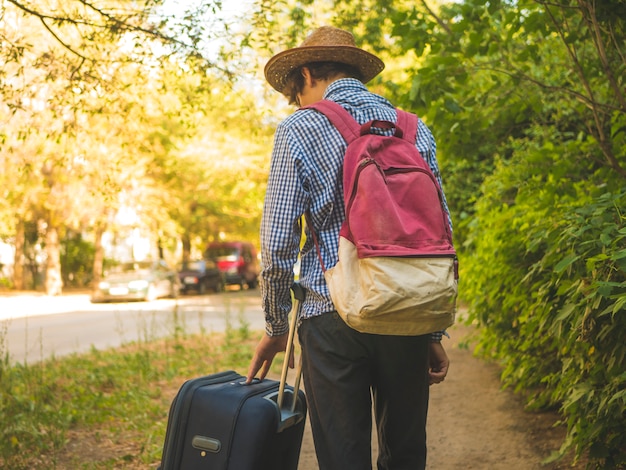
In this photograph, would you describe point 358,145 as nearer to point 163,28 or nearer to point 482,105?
point 482,105

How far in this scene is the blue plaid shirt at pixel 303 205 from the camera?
234cm

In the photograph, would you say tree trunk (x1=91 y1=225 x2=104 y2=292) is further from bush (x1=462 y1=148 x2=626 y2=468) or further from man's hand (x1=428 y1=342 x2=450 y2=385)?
man's hand (x1=428 y1=342 x2=450 y2=385)

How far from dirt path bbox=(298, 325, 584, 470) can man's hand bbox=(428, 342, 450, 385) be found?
219cm

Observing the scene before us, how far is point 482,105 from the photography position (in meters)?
5.59

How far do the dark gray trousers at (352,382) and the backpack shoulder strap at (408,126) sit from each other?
644 mm

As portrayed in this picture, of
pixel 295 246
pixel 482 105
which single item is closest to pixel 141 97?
pixel 482 105

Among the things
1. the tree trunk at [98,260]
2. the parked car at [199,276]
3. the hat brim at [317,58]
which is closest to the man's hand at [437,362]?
the hat brim at [317,58]

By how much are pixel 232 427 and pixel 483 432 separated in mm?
3522

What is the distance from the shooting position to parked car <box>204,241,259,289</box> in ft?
103

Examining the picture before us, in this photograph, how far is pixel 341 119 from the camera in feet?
7.85

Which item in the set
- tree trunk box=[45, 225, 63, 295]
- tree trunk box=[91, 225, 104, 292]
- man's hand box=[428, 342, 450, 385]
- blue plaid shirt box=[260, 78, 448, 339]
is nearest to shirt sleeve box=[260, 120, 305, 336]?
blue plaid shirt box=[260, 78, 448, 339]

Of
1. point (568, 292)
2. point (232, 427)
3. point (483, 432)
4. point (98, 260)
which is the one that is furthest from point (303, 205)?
point (98, 260)

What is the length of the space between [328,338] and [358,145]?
61cm

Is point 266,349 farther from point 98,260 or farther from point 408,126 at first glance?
point 98,260
